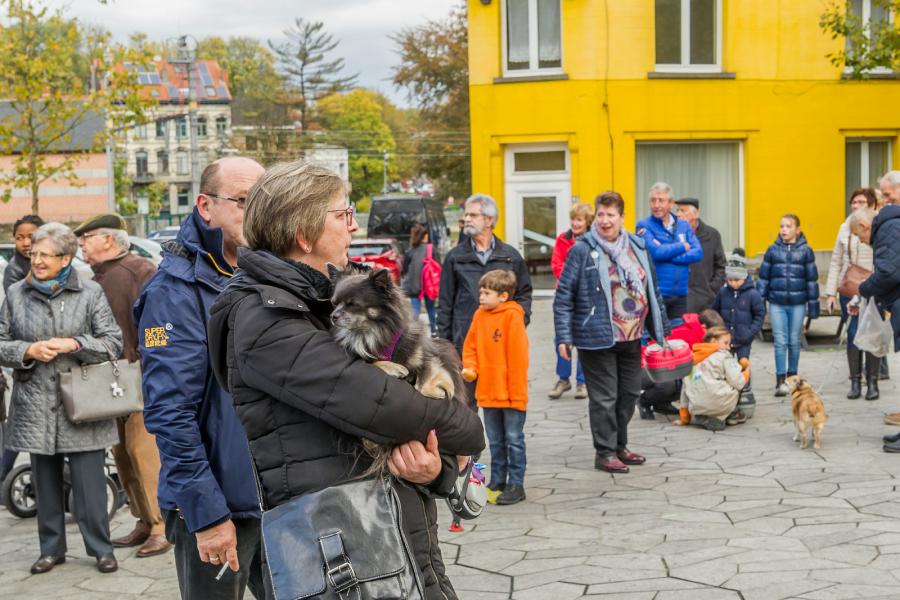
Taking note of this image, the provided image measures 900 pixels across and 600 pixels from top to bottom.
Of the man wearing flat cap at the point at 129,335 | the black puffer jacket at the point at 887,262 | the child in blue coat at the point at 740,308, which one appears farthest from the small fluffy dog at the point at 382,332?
the child in blue coat at the point at 740,308

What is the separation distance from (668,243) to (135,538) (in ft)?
17.8

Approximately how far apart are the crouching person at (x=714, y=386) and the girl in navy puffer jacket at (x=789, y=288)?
176 centimetres

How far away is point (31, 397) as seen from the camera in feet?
21.7

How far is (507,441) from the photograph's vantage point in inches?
306

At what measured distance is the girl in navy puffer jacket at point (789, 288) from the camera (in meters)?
11.7

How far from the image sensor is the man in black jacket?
8.48 m

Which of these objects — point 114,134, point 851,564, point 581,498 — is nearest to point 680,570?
point 851,564

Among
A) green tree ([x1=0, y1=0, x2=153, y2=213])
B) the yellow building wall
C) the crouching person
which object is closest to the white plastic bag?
the crouching person

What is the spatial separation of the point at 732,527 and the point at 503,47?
56.9 ft

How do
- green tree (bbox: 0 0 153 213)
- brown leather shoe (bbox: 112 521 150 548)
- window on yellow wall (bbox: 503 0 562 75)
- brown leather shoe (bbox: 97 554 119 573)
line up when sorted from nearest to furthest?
brown leather shoe (bbox: 97 554 119 573) < brown leather shoe (bbox: 112 521 150 548) < window on yellow wall (bbox: 503 0 562 75) < green tree (bbox: 0 0 153 213)

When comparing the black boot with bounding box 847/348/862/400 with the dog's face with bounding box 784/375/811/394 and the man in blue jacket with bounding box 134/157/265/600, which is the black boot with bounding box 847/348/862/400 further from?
the man in blue jacket with bounding box 134/157/265/600

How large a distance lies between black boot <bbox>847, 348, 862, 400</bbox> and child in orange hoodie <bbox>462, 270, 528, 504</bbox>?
192 inches

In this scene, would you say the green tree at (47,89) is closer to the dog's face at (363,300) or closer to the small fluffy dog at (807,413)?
the small fluffy dog at (807,413)

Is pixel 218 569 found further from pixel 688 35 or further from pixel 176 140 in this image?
pixel 176 140
